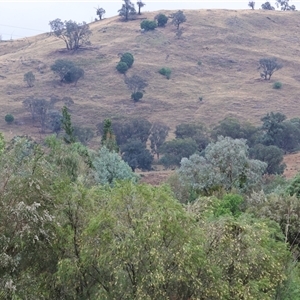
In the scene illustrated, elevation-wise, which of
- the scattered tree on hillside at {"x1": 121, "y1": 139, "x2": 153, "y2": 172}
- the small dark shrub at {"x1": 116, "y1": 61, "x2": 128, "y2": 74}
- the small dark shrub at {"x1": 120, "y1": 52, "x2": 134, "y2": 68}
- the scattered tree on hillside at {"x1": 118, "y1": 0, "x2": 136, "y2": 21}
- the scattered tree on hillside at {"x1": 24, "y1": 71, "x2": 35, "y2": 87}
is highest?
the scattered tree on hillside at {"x1": 118, "y1": 0, "x2": 136, "y2": 21}

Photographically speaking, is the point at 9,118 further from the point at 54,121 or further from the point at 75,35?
the point at 75,35

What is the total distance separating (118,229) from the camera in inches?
358

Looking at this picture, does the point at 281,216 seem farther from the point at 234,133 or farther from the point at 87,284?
the point at 234,133

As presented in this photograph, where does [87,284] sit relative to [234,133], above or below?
above

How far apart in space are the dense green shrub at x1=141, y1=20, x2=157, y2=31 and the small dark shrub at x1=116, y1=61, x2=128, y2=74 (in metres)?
18.1

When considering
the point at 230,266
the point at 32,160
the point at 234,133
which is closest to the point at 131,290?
the point at 230,266

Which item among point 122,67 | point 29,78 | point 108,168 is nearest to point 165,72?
point 122,67

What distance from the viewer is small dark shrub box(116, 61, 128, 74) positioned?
73812 mm

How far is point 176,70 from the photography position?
3073 inches

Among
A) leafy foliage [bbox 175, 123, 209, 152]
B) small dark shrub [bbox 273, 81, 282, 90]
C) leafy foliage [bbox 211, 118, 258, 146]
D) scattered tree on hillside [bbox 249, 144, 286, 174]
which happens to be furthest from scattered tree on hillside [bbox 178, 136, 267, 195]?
small dark shrub [bbox 273, 81, 282, 90]

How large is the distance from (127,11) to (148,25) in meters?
10.2

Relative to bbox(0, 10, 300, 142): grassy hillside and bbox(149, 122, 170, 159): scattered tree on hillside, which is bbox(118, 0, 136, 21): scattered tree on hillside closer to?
bbox(0, 10, 300, 142): grassy hillside

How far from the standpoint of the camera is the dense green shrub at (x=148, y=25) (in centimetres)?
8914

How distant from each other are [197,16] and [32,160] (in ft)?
302
